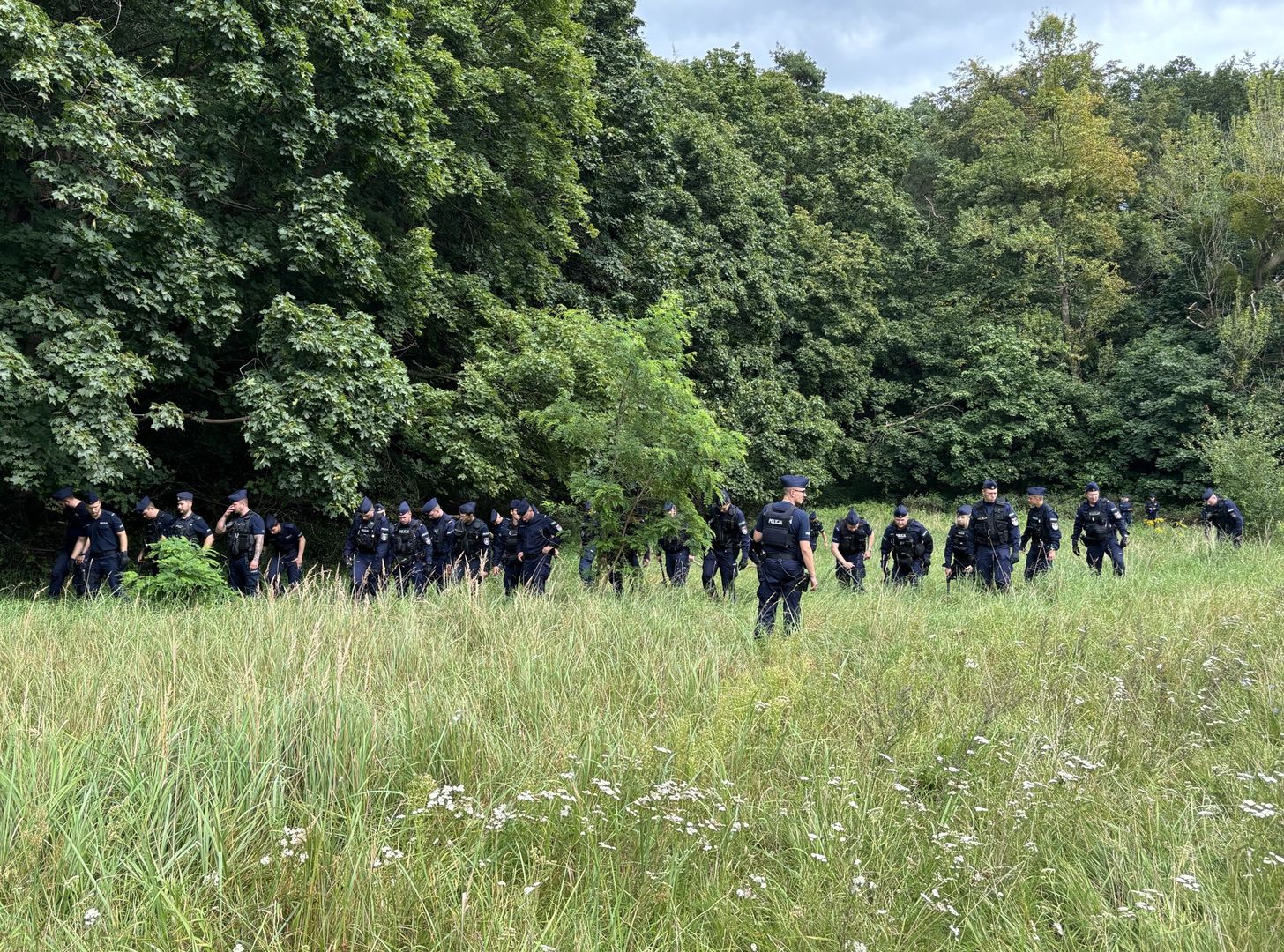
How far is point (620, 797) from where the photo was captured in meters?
3.28

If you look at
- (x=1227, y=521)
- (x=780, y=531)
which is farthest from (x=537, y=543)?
(x=1227, y=521)

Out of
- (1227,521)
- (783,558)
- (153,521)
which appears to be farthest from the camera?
(1227,521)

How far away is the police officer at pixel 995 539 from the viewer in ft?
35.6

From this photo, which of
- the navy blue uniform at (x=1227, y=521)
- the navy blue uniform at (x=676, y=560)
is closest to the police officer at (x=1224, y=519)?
the navy blue uniform at (x=1227, y=521)

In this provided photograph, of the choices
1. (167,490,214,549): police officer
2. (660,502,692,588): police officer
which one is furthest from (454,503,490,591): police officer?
(167,490,214,549): police officer

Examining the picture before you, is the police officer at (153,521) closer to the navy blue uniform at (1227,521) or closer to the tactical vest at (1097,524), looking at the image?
the tactical vest at (1097,524)

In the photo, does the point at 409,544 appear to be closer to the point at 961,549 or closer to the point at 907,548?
the point at 907,548

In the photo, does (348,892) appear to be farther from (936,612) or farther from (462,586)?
(936,612)

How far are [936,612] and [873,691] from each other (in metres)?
3.96

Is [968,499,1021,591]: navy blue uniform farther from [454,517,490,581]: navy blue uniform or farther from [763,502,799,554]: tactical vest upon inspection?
[454,517,490,581]: navy blue uniform

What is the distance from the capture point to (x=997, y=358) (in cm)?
3228

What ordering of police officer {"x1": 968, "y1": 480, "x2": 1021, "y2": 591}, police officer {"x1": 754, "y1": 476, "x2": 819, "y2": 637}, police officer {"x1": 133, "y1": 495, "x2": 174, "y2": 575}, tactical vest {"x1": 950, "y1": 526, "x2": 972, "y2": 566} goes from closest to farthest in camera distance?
1. police officer {"x1": 754, "y1": 476, "x2": 819, "y2": 637}
2. police officer {"x1": 133, "y1": 495, "x2": 174, "y2": 575}
3. police officer {"x1": 968, "y1": 480, "x2": 1021, "y2": 591}
4. tactical vest {"x1": 950, "y1": 526, "x2": 972, "y2": 566}

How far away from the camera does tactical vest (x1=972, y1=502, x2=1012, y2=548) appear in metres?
10.9

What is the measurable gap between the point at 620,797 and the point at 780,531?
14.9 feet
